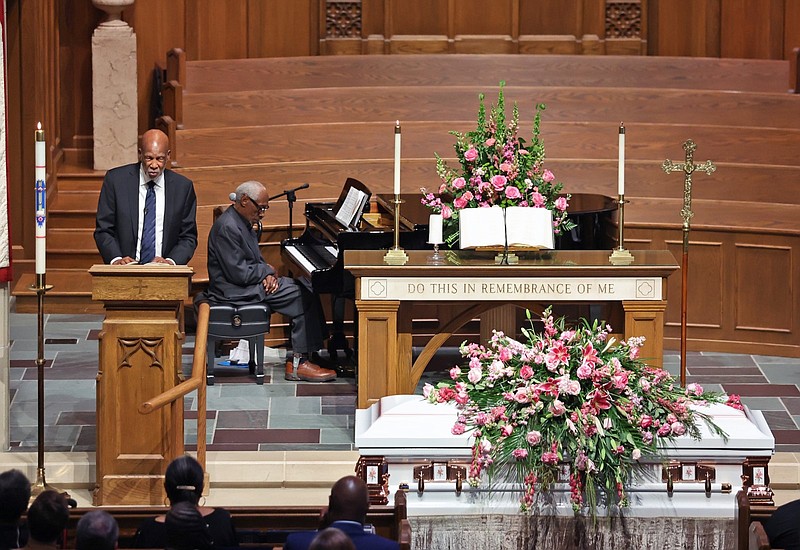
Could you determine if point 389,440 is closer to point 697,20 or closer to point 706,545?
point 706,545

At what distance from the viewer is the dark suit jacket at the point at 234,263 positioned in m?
9.09

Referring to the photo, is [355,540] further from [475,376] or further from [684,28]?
[684,28]

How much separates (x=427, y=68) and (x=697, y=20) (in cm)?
235

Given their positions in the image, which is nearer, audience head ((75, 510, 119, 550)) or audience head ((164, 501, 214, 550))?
audience head ((75, 510, 119, 550))

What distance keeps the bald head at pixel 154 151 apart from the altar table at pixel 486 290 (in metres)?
1.12

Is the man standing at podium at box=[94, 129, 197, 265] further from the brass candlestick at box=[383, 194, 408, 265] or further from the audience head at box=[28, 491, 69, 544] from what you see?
the audience head at box=[28, 491, 69, 544]

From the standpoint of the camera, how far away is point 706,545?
6.32m

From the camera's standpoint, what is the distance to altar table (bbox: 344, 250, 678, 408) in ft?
25.5

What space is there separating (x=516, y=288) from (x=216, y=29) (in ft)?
20.0

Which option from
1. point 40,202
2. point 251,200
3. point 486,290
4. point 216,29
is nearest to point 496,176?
point 486,290

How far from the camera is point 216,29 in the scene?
1307 cm

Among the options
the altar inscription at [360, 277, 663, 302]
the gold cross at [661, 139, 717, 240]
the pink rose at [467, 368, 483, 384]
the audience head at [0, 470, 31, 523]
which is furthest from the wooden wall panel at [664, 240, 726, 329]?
the audience head at [0, 470, 31, 523]

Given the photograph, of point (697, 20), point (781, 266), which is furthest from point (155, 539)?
point (697, 20)

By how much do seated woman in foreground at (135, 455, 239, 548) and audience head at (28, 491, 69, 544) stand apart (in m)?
0.48
